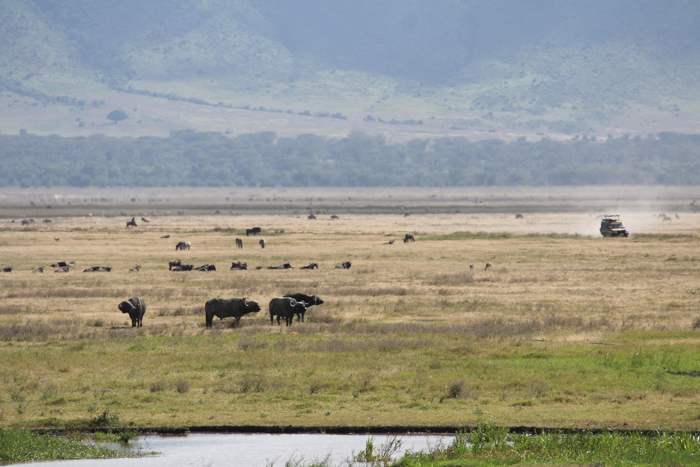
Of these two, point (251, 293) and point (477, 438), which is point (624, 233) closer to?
point (251, 293)

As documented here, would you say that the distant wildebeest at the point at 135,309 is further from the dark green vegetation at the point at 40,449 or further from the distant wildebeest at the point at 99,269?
the distant wildebeest at the point at 99,269

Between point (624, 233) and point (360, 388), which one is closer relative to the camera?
point (360, 388)

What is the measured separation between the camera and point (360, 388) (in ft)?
67.9

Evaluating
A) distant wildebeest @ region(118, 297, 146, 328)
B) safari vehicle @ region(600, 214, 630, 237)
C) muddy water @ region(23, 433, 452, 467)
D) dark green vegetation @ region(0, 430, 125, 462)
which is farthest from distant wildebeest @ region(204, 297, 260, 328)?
safari vehicle @ region(600, 214, 630, 237)

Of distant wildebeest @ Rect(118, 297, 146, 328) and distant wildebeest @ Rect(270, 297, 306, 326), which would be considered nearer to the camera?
distant wildebeest @ Rect(118, 297, 146, 328)

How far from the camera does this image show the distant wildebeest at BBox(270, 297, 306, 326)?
28.8 m

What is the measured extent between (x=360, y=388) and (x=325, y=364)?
2.36 metres

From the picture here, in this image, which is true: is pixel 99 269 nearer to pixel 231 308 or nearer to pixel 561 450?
pixel 231 308

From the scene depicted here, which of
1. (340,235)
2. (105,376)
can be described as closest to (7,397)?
(105,376)

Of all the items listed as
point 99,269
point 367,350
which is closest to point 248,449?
point 367,350

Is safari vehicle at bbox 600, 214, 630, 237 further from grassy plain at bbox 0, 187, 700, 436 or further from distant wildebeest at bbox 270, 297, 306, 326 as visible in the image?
distant wildebeest at bbox 270, 297, 306, 326

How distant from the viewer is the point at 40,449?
16.2 m

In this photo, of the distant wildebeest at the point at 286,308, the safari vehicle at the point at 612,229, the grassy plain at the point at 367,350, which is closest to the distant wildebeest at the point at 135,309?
the grassy plain at the point at 367,350

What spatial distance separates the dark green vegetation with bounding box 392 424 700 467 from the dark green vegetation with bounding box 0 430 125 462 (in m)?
5.80
